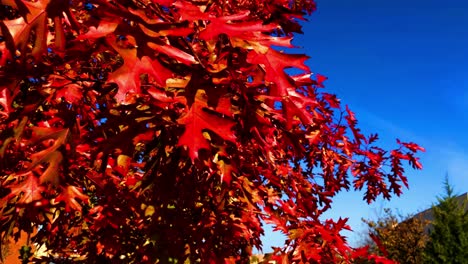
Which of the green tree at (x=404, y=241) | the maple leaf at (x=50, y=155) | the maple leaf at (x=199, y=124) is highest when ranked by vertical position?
the maple leaf at (x=199, y=124)

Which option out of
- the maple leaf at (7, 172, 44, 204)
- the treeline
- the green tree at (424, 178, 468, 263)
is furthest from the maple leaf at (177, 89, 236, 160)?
the green tree at (424, 178, 468, 263)

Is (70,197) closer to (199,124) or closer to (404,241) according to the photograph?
(199,124)

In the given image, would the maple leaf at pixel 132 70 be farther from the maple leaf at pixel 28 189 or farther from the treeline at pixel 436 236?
the treeline at pixel 436 236

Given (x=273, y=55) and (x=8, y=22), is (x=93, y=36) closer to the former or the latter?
(x=8, y=22)

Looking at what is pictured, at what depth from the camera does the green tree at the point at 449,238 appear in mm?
12885

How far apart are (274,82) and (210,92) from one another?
0.81ft

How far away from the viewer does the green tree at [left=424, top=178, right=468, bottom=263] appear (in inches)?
507

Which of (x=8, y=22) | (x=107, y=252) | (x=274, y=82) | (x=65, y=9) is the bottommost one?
(x=107, y=252)

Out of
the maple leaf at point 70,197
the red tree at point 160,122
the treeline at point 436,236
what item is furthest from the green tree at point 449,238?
the maple leaf at point 70,197

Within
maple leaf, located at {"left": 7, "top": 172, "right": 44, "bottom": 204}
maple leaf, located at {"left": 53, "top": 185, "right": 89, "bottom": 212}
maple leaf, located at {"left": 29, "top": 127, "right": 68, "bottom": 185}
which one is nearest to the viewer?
maple leaf, located at {"left": 29, "top": 127, "right": 68, "bottom": 185}

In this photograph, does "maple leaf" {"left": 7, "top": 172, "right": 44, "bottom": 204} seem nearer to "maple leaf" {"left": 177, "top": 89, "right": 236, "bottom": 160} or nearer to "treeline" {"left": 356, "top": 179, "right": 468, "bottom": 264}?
"maple leaf" {"left": 177, "top": 89, "right": 236, "bottom": 160}

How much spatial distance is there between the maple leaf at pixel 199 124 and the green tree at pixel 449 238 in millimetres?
13853

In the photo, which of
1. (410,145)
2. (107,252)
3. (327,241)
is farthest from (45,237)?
(410,145)

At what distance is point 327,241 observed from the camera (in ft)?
9.34
